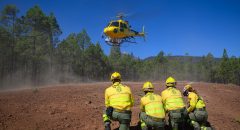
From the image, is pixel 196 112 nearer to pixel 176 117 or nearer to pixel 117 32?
pixel 176 117

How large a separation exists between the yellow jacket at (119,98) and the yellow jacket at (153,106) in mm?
596

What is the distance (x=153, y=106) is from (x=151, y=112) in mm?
192

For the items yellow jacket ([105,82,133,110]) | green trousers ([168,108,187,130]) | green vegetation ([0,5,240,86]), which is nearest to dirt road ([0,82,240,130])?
green trousers ([168,108,187,130])

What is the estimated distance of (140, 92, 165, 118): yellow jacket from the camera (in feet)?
25.7

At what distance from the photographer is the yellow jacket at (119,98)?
7562 millimetres

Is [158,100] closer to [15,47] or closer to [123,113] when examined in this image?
[123,113]

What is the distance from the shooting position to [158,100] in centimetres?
803

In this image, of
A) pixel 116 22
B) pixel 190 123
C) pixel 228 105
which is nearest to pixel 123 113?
pixel 190 123

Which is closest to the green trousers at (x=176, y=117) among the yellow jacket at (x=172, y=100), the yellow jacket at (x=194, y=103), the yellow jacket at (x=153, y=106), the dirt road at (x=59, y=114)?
the yellow jacket at (x=172, y=100)

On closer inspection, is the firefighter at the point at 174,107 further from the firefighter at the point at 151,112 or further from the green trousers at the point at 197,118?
the firefighter at the point at 151,112

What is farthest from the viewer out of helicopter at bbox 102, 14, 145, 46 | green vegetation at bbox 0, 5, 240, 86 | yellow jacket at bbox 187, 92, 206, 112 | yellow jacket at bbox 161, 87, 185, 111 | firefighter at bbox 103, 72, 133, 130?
green vegetation at bbox 0, 5, 240, 86

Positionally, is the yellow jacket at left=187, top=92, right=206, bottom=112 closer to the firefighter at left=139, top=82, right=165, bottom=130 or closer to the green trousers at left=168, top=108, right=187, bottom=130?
the green trousers at left=168, top=108, right=187, bottom=130

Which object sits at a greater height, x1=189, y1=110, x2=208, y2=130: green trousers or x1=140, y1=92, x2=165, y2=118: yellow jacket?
x1=140, y1=92, x2=165, y2=118: yellow jacket

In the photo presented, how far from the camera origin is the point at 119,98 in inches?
299
